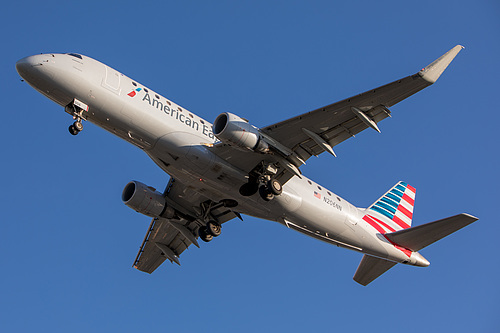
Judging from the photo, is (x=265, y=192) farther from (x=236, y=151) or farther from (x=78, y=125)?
(x=78, y=125)

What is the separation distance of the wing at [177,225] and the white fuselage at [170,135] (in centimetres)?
227

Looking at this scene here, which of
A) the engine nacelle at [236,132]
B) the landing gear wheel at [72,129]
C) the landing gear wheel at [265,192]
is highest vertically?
the engine nacelle at [236,132]

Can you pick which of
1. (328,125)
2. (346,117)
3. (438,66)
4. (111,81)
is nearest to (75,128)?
(111,81)

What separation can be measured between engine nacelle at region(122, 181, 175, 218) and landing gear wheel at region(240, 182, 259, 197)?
239 inches

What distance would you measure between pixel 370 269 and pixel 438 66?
46.3 ft

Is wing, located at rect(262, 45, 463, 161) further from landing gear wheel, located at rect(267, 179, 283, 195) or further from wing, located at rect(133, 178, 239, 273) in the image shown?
wing, located at rect(133, 178, 239, 273)

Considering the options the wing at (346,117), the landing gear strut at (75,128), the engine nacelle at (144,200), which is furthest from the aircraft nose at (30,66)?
the wing at (346,117)

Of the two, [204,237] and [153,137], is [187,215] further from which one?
[153,137]

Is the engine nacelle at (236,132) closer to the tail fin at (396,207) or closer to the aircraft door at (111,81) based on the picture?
the aircraft door at (111,81)

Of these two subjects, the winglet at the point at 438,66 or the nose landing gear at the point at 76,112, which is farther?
the nose landing gear at the point at 76,112

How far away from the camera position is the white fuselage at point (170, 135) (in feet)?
83.0

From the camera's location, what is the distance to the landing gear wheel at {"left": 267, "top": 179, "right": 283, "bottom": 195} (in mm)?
27359

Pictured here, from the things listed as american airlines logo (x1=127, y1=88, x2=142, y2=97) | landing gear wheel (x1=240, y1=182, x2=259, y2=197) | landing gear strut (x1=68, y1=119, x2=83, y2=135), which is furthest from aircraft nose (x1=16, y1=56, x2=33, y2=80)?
landing gear wheel (x1=240, y1=182, x2=259, y2=197)

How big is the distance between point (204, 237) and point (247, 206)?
447 cm
